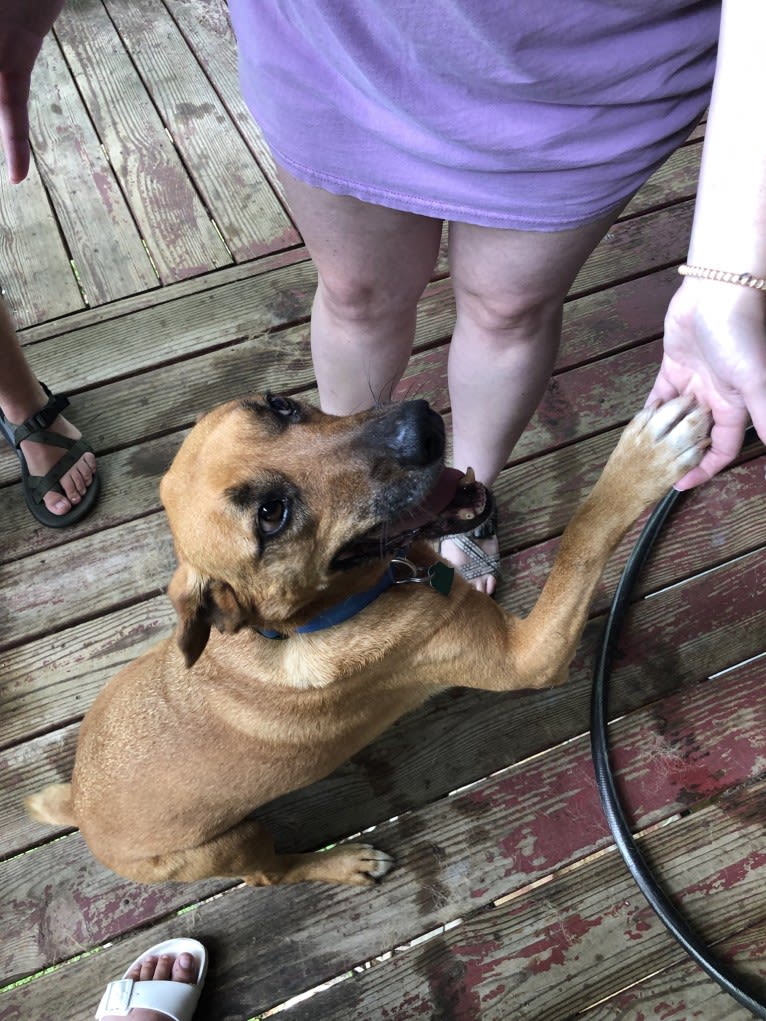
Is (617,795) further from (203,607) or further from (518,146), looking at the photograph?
(518,146)

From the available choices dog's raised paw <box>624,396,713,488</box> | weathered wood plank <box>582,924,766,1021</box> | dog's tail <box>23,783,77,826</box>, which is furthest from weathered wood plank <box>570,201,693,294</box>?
dog's tail <box>23,783,77,826</box>

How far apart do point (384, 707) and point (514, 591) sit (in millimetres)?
852

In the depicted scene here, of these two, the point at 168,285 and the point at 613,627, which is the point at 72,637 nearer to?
the point at 168,285

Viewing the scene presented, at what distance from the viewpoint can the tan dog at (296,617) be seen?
1602 millimetres

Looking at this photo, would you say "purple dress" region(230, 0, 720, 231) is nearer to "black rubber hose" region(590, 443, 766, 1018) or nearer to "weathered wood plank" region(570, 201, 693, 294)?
"black rubber hose" region(590, 443, 766, 1018)

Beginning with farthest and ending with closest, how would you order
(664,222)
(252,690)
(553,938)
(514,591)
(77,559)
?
(664,222) → (77,559) → (514,591) → (553,938) → (252,690)

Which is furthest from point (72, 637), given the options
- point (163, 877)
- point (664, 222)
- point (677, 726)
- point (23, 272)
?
point (664, 222)

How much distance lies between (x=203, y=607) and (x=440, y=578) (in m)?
0.57

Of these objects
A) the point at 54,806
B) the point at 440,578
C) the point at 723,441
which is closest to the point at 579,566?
the point at 440,578

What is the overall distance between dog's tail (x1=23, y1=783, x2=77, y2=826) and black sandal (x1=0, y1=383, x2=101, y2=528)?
1.12 m

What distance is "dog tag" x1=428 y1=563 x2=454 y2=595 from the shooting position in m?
1.75

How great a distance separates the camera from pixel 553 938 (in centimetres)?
212

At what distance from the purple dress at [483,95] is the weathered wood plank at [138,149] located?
6.39ft

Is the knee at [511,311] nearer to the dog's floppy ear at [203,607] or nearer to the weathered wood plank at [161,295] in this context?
the dog's floppy ear at [203,607]
